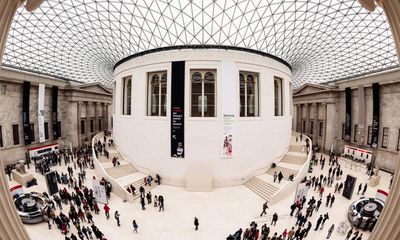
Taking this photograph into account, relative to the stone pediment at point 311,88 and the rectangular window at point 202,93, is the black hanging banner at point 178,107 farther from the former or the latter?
the stone pediment at point 311,88

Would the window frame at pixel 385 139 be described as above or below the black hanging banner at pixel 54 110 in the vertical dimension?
below

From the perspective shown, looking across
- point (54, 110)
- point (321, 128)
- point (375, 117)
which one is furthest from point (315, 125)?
point (54, 110)

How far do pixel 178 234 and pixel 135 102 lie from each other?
14939mm

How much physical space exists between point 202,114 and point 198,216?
943 centimetres

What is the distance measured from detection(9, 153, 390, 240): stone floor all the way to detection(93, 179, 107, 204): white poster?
1.12 m

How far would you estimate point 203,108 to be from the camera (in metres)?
20.0

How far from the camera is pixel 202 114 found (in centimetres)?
1984

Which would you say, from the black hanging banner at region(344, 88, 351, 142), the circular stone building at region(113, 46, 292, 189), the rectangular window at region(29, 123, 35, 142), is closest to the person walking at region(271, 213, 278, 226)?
the circular stone building at region(113, 46, 292, 189)

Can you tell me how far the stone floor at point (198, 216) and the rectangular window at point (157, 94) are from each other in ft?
27.1

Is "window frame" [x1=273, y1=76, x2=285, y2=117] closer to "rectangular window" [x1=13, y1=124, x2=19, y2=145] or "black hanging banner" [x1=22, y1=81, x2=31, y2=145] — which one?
"black hanging banner" [x1=22, y1=81, x2=31, y2=145]

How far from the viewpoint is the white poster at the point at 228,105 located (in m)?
19.5

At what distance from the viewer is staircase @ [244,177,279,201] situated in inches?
687

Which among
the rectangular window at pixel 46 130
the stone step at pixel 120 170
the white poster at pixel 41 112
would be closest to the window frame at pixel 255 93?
the stone step at pixel 120 170

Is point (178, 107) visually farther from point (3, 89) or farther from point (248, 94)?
point (3, 89)
